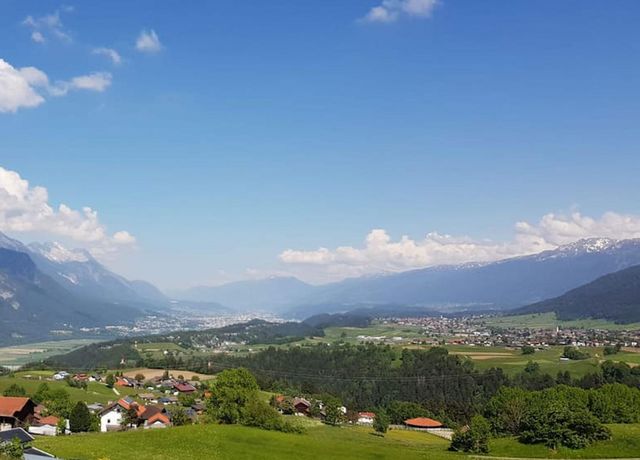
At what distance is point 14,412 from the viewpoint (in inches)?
3558

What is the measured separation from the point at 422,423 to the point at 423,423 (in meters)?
0.22

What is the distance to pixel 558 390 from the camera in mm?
120875

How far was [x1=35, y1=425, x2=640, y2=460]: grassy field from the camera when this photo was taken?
63031 mm

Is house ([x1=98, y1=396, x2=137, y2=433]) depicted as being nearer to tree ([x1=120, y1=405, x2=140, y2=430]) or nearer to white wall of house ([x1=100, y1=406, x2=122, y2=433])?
white wall of house ([x1=100, y1=406, x2=122, y2=433])

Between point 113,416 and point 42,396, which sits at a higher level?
point 42,396

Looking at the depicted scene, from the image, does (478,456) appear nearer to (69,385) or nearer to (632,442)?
(632,442)

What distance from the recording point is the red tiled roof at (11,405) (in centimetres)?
8969

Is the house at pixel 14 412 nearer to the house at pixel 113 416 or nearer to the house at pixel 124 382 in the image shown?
the house at pixel 113 416

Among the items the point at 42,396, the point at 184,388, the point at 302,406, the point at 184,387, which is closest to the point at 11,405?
the point at 42,396

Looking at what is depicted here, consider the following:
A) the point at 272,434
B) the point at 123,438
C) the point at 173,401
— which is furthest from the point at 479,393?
the point at 123,438

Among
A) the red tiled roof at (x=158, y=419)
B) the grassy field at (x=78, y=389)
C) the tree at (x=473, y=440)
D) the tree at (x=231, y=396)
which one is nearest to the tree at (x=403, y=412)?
the red tiled roof at (x=158, y=419)

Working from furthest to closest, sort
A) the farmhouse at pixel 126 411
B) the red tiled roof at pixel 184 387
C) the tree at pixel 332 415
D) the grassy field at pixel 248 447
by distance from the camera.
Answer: the red tiled roof at pixel 184 387 → the tree at pixel 332 415 → the farmhouse at pixel 126 411 → the grassy field at pixel 248 447

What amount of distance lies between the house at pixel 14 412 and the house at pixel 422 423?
8038cm

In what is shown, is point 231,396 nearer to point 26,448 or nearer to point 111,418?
point 111,418
